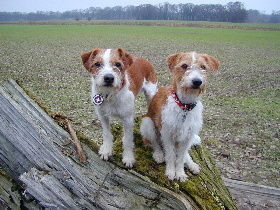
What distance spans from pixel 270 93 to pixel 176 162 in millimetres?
12341

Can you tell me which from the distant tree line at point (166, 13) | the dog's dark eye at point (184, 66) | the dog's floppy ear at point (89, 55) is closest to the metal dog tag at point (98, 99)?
the dog's floppy ear at point (89, 55)

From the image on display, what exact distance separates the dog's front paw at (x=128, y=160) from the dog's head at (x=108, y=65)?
41.0 inches

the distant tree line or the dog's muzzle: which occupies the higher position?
the dog's muzzle

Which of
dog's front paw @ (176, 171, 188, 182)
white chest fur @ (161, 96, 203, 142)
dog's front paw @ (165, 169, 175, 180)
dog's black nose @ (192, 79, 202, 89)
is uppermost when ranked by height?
dog's black nose @ (192, 79, 202, 89)

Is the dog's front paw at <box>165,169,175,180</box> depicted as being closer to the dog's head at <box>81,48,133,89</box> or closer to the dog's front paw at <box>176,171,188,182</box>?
the dog's front paw at <box>176,171,188,182</box>

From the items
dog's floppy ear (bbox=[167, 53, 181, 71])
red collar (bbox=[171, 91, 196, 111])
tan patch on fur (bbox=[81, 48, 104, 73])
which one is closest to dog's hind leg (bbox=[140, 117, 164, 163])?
red collar (bbox=[171, 91, 196, 111])

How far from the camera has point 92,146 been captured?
4.35 m

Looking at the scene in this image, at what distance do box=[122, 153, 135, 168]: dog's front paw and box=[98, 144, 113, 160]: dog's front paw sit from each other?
225 mm

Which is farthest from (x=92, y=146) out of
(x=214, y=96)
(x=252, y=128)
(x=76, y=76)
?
(x=76, y=76)

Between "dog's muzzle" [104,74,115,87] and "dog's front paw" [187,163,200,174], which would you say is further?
"dog's front paw" [187,163,200,174]

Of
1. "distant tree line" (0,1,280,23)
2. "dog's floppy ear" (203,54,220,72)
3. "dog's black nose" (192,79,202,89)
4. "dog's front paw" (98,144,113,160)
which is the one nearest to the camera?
"dog's front paw" (98,144,113,160)

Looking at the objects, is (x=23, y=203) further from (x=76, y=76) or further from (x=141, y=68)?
(x=76, y=76)

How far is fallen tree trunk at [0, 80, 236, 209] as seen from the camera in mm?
3307

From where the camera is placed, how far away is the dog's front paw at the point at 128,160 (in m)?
4.27
